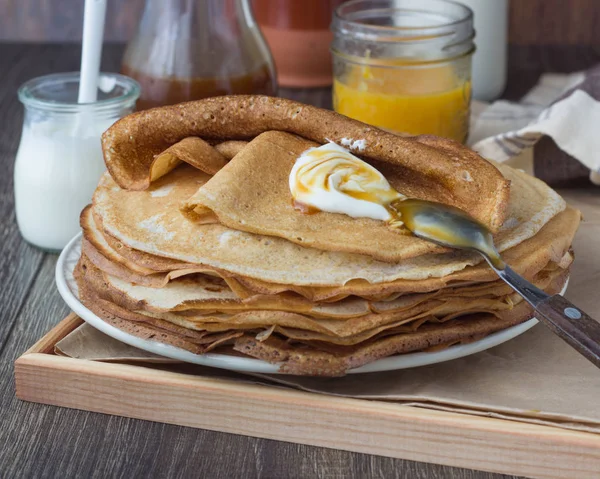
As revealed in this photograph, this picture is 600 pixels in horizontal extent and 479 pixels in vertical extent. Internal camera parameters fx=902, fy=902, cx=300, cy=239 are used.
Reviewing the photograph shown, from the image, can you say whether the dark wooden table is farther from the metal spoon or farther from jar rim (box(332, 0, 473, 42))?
jar rim (box(332, 0, 473, 42))

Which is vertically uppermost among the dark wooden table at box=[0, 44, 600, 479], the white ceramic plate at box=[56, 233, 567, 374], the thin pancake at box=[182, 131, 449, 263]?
the thin pancake at box=[182, 131, 449, 263]

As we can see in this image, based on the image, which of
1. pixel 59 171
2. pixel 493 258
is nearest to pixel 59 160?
pixel 59 171

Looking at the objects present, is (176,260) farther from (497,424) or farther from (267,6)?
(267,6)

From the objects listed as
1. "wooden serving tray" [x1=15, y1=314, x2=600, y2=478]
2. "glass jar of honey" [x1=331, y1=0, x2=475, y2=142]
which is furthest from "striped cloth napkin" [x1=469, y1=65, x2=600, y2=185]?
"wooden serving tray" [x1=15, y1=314, x2=600, y2=478]

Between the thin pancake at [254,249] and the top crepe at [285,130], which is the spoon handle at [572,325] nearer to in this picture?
the thin pancake at [254,249]

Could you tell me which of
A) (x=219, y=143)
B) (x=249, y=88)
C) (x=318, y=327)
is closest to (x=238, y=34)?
(x=249, y=88)

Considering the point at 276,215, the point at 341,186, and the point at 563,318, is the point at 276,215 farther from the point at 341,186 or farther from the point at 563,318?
the point at 563,318
